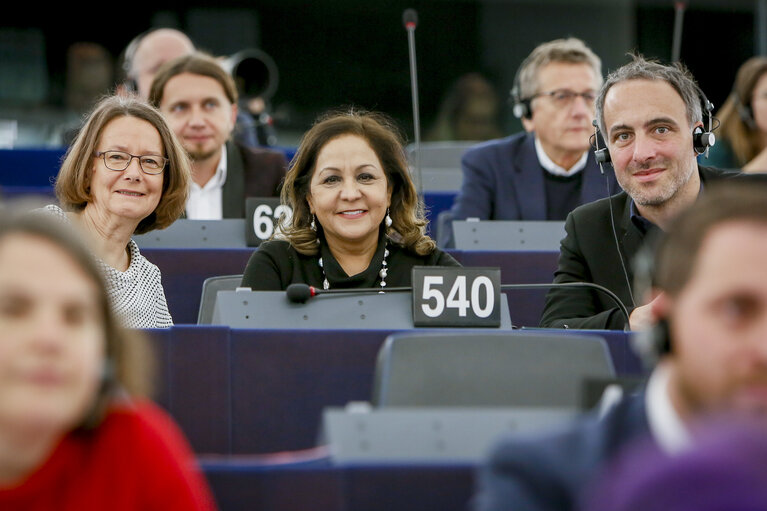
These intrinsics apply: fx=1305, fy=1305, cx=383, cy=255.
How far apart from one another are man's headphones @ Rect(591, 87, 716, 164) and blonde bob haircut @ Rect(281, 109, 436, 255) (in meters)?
0.47

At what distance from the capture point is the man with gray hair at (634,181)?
306 cm

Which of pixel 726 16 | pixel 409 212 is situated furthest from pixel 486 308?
pixel 726 16

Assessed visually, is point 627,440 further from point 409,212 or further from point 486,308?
point 409,212

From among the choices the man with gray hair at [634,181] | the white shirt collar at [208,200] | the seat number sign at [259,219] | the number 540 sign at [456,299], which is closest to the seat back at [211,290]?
the seat number sign at [259,219]

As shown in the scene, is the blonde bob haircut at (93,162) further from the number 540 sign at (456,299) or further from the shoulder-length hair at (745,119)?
the shoulder-length hair at (745,119)

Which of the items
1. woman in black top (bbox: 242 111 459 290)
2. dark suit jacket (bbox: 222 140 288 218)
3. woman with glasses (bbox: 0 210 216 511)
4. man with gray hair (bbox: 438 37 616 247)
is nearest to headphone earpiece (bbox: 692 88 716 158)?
woman in black top (bbox: 242 111 459 290)

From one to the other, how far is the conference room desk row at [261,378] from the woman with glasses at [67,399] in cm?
95

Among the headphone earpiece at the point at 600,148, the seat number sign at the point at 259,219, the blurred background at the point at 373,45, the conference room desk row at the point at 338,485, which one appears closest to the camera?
the conference room desk row at the point at 338,485

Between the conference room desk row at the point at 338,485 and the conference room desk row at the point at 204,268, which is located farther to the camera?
the conference room desk row at the point at 204,268

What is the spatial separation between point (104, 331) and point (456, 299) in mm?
1411

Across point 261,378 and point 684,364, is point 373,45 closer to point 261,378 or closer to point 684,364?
point 261,378

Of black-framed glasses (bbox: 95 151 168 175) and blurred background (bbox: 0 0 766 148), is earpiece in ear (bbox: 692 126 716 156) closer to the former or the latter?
black-framed glasses (bbox: 95 151 168 175)

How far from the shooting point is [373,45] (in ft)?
28.7

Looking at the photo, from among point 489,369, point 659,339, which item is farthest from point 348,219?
point 659,339
